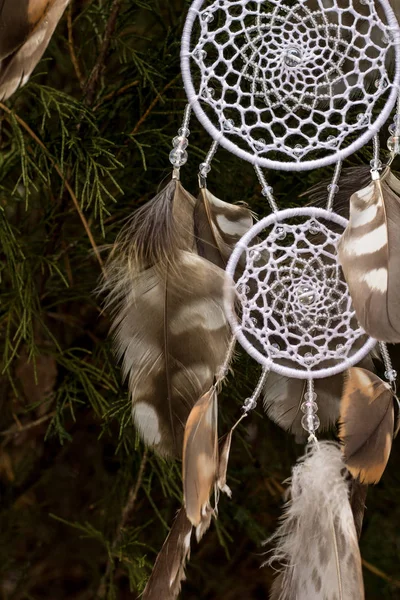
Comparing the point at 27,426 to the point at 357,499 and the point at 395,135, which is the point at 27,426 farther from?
the point at 395,135

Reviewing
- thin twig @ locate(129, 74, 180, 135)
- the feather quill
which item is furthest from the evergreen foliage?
the feather quill

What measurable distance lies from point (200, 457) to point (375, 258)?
182 millimetres

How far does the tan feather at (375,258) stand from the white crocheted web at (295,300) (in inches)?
0.8

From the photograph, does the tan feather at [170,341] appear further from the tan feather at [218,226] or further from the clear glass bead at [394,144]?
the clear glass bead at [394,144]

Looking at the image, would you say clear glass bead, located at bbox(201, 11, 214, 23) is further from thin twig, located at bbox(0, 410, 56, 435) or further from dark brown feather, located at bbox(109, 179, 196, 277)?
thin twig, located at bbox(0, 410, 56, 435)

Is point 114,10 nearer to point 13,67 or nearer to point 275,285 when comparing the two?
point 13,67

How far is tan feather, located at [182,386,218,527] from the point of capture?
0.46 meters

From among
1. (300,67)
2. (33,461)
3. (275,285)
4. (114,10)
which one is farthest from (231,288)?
(33,461)

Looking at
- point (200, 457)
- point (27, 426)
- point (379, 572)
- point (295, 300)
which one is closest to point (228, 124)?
point (295, 300)

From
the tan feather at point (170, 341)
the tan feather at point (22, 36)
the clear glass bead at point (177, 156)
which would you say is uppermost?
the tan feather at point (22, 36)

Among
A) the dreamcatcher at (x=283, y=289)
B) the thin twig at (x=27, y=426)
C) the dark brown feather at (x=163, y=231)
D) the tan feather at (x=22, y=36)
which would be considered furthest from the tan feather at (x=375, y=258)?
the thin twig at (x=27, y=426)

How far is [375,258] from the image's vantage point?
45 cm

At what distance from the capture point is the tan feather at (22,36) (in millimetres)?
427

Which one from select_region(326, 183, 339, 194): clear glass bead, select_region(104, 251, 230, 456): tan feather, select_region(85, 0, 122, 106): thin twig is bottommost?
select_region(104, 251, 230, 456): tan feather
